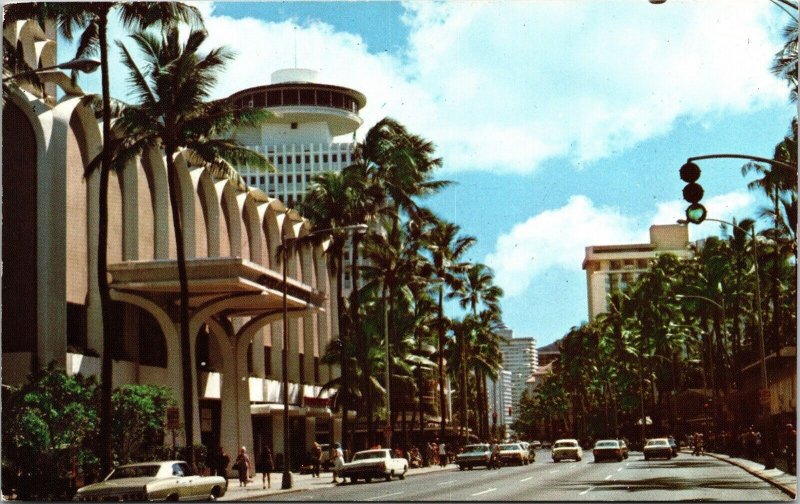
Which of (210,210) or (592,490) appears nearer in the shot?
(592,490)

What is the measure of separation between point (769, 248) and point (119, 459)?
41.7 meters

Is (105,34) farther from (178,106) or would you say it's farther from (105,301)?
(105,301)

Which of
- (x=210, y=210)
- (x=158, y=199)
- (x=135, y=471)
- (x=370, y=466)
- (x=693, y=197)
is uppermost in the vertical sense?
(x=210, y=210)

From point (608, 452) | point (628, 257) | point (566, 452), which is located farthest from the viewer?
point (628, 257)

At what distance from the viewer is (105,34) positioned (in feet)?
101

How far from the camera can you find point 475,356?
92.3 metres

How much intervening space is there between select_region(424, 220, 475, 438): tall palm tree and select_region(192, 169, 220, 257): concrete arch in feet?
37.6

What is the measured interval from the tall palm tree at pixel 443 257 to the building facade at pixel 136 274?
27.8ft

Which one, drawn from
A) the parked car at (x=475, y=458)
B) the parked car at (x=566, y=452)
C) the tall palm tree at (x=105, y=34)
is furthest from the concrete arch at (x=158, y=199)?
the parked car at (x=566, y=452)

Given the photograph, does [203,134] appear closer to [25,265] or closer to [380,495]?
[25,265]

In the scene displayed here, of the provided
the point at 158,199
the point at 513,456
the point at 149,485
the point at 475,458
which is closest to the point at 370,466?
the point at 475,458

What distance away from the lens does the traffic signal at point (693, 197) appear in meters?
17.8

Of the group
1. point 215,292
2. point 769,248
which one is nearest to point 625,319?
point 769,248

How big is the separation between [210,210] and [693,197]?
41.6 m
